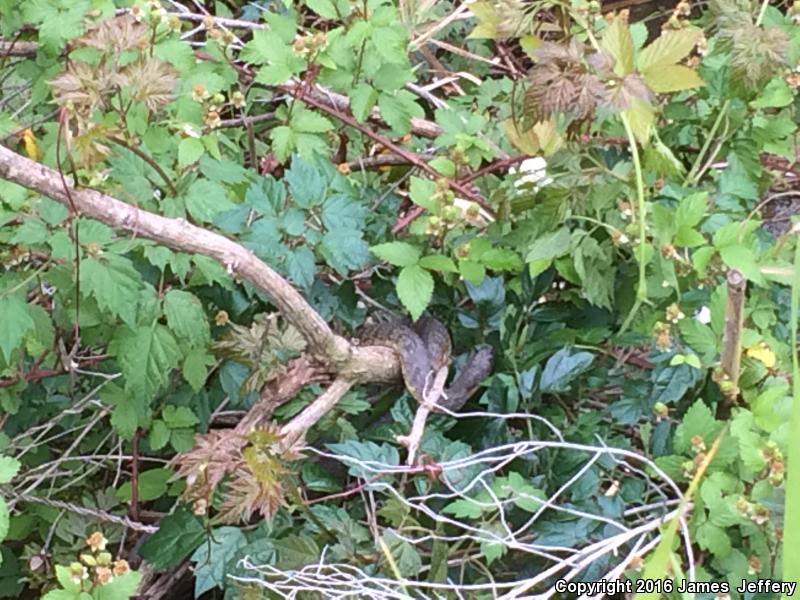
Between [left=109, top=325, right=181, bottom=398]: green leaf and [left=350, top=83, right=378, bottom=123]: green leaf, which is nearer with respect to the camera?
[left=109, top=325, right=181, bottom=398]: green leaf

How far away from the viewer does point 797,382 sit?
63cm

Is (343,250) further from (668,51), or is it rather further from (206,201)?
(668,51)

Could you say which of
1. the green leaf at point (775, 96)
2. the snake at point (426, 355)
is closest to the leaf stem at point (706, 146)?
the green leaf at point (775, 96)

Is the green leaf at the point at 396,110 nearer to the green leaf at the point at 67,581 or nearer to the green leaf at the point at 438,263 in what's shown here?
the green leaf at the point at 438,263

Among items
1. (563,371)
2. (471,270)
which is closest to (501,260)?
(471,270)

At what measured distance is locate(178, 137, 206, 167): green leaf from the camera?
1115 mm

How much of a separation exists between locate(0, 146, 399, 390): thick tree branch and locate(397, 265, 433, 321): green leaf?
10 cm

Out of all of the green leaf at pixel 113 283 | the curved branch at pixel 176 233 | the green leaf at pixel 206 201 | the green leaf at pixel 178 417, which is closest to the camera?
the curved branch at pixel 176 233

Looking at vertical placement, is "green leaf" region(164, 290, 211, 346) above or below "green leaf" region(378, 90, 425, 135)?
below

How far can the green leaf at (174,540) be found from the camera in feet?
3.67

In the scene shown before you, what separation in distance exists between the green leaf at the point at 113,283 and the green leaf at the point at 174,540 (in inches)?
10.8

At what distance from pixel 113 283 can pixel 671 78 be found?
0.70 m

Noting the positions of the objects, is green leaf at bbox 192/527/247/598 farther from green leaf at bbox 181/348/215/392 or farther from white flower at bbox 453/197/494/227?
white flower at bbox 453/197/494/227

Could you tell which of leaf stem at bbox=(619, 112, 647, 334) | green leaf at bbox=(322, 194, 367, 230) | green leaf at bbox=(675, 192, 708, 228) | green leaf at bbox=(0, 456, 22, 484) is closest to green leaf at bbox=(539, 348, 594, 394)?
leaf stem at bbox=(619, 112, 647, 334)
